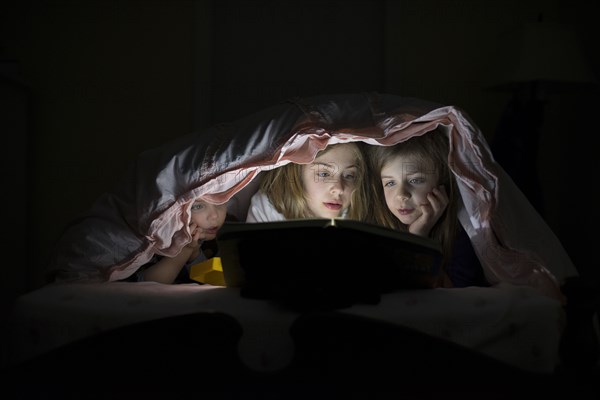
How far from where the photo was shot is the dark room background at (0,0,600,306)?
215 centimetres

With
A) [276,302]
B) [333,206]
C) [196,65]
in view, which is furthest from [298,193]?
[196,65]

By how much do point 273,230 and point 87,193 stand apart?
147cm

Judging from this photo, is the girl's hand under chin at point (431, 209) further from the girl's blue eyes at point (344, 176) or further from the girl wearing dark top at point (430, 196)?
the girl's blue eyes at point (344, 176)

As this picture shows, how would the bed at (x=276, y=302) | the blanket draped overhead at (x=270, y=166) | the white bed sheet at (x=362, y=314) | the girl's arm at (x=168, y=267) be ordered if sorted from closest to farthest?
the bed at (x=276, y=302) < the white bed sheet at (x=362, y=314) < the blanket draped overhead at (x=270, y=166) < the girl's arm at (x=168, y=267)

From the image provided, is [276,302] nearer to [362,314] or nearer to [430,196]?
[362,314]

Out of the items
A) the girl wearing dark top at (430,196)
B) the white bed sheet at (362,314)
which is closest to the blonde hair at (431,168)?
the girl wearing dark top at (430,196)

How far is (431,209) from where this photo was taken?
1295mm

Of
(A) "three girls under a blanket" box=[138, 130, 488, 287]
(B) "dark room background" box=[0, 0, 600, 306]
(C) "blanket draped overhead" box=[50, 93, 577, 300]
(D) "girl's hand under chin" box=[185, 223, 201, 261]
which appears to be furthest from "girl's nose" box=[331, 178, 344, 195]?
(B) "dark room background" box=[0, 0, 600, 306]

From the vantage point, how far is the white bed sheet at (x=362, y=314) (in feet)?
2.88

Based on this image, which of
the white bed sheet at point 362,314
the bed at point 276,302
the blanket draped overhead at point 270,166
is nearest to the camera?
the bed at point 276,302

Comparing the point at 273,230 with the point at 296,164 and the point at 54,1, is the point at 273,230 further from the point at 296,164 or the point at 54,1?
the point at 54,1

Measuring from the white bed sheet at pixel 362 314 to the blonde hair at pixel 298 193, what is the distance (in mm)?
415

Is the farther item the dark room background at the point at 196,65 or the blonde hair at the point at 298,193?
the dark room background at the point at 196,65

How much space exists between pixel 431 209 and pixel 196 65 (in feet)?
3.94
